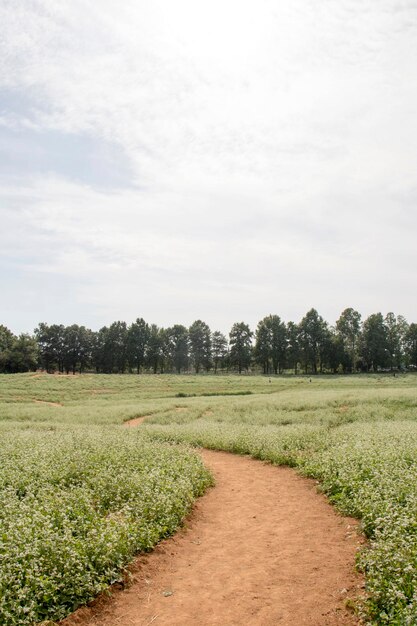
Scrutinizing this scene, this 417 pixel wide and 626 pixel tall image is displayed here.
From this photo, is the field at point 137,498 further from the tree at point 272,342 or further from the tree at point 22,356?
the tree at point 22,356

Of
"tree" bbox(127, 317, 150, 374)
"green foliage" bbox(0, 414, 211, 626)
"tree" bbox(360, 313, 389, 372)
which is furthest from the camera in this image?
"tree" bbox(127, 317, 150, 374)

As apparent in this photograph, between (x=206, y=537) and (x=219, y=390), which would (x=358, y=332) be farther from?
(x=206, y=537)

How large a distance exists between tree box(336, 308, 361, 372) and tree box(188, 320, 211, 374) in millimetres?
36567

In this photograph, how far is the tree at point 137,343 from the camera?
126 m

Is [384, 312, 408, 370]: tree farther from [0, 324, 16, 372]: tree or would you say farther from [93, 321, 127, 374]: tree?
[0, 324, 16, 372]: tree

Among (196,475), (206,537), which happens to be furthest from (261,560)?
(196,475)

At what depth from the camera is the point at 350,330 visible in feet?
373

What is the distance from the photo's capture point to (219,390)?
5922 centimetres

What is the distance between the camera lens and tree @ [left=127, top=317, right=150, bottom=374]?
126m

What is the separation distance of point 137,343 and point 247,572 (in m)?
119

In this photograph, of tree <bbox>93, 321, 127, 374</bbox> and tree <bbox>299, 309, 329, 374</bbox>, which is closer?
tree <bbox>299, 309, 329, 374</bbox>

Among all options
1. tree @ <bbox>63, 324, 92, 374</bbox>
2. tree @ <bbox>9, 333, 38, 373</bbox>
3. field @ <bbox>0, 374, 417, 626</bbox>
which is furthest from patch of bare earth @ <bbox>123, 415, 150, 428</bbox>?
tree @ <bbox>63, 324, 92, 374</bbox>

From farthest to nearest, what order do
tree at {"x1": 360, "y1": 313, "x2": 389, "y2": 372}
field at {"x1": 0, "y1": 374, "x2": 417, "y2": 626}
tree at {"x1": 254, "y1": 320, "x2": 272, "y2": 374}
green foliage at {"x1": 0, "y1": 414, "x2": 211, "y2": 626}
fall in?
tree at {"x1": 254, "y1": 320, "x2": 272, "y2": 374} → tree at {"x1": 360, "y1": 313, "x2": 389, "y2": 372} → green foliage at {"x1": 0, "y1": 414, "x2": 211, "y2": 626} → field at {"x1": 0, "y1": 374, "x2": 417, "y2": 626}

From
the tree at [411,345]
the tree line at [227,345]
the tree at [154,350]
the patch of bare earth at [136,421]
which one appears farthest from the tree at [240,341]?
the patch of bare earth at [136,421]
